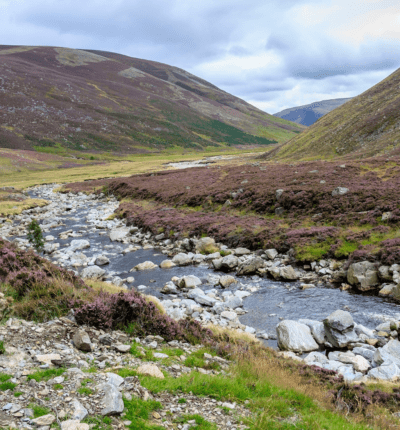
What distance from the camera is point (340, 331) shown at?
1229cm

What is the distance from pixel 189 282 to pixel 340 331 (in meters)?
9.20

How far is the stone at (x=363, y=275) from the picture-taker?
16891 mm

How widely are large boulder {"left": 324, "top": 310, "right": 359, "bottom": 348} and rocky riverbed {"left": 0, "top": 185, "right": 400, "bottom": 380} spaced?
0.60 feet

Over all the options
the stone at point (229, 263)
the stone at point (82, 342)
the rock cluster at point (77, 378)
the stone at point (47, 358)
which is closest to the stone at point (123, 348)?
the rock cluster at point (77, 378)

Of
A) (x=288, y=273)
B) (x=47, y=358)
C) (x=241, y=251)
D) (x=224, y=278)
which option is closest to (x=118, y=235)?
(x=241, y=251)

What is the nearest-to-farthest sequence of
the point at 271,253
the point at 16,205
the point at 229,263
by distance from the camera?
the point at 229,263 < the point at 271,253 < the point at 16,205

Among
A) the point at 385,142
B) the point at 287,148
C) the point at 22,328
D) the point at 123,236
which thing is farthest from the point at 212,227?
the point at 287,148

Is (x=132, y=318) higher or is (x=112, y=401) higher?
(x=112, y=401)

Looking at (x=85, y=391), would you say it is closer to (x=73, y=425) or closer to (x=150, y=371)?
(x=73, y=425)

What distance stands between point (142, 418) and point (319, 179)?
29102 millimetres

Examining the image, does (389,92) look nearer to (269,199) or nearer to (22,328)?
(269,199)

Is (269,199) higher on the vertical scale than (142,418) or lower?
higher

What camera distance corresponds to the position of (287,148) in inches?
3573

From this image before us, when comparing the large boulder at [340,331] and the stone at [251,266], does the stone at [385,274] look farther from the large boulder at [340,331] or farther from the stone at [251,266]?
the stone at [251,266]
